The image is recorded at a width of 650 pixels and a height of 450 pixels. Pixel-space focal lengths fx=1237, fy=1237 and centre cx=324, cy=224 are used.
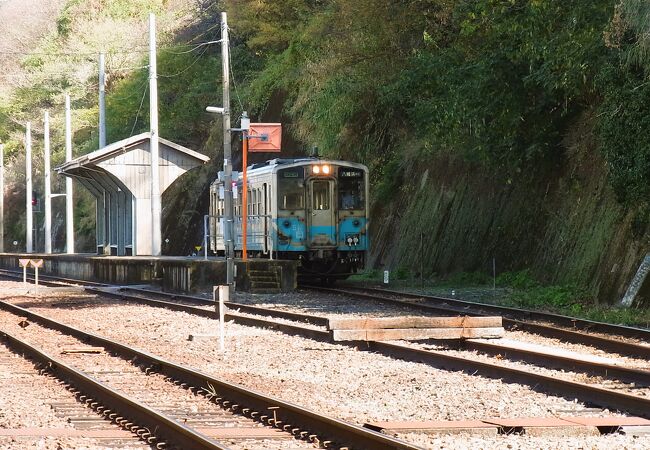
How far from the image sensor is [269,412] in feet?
32.7

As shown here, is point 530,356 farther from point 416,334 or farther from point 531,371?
point 416,334

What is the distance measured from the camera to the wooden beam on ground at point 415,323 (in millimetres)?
15805

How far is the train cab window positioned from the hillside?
2.88 metres

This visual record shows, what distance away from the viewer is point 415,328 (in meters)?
16.1

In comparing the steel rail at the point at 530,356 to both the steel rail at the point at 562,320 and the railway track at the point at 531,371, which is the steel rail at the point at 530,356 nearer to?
the railway track at the point at 531,371

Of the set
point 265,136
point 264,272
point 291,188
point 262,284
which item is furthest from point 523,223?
point 265,136

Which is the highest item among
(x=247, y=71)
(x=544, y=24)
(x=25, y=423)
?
(x=247, y=71)

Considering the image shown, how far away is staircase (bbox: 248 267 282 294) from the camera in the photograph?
28.6 metres

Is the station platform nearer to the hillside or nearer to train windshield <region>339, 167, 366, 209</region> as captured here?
train windshield <region>339, 167, 366, 209</region>

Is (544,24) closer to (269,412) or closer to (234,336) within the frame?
(234,336)

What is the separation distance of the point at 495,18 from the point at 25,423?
16.3m

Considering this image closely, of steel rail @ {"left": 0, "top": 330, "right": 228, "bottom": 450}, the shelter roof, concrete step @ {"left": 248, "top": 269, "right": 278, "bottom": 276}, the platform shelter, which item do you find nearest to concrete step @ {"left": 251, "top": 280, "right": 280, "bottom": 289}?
concrete step @ {"left": 248, "top": 269, "right": 278, "bottom": 276}

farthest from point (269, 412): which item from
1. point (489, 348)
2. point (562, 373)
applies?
point (489, 348)

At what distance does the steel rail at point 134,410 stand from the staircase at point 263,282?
1372 cm
